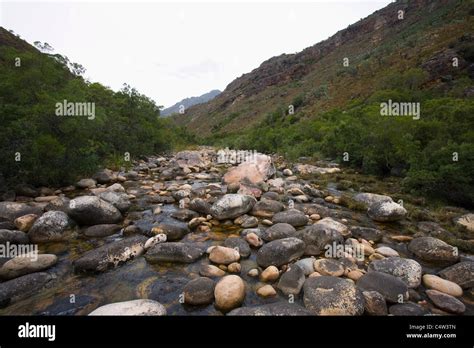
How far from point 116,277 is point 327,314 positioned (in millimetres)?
3345

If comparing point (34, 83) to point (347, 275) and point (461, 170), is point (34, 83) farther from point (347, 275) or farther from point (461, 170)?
point (461, 170)

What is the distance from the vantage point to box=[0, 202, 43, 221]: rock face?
5648 mm

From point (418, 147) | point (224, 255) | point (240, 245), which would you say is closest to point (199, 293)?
point (224, 255)

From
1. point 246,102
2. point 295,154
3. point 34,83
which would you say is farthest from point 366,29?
point 34,83

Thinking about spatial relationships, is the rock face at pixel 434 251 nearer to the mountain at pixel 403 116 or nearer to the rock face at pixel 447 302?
the rock face at pixel 447 302

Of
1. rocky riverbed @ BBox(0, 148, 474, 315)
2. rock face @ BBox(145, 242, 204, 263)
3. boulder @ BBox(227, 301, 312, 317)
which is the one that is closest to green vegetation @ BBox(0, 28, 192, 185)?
rocky riverbed @ BBox(0, 148, 474, 315)

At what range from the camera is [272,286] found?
12.7 ft

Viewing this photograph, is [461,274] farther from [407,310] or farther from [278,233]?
[278,233]

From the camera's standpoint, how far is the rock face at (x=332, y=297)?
126 inches

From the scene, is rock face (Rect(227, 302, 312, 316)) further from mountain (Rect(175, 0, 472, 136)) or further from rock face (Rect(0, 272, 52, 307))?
mountain (Rect(175, 0, 472, 136))

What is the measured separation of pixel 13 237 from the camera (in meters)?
4.77

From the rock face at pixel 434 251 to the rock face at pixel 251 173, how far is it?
571 cm

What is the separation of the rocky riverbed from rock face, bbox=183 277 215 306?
2cm

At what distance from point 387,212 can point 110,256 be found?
6.65 meters
